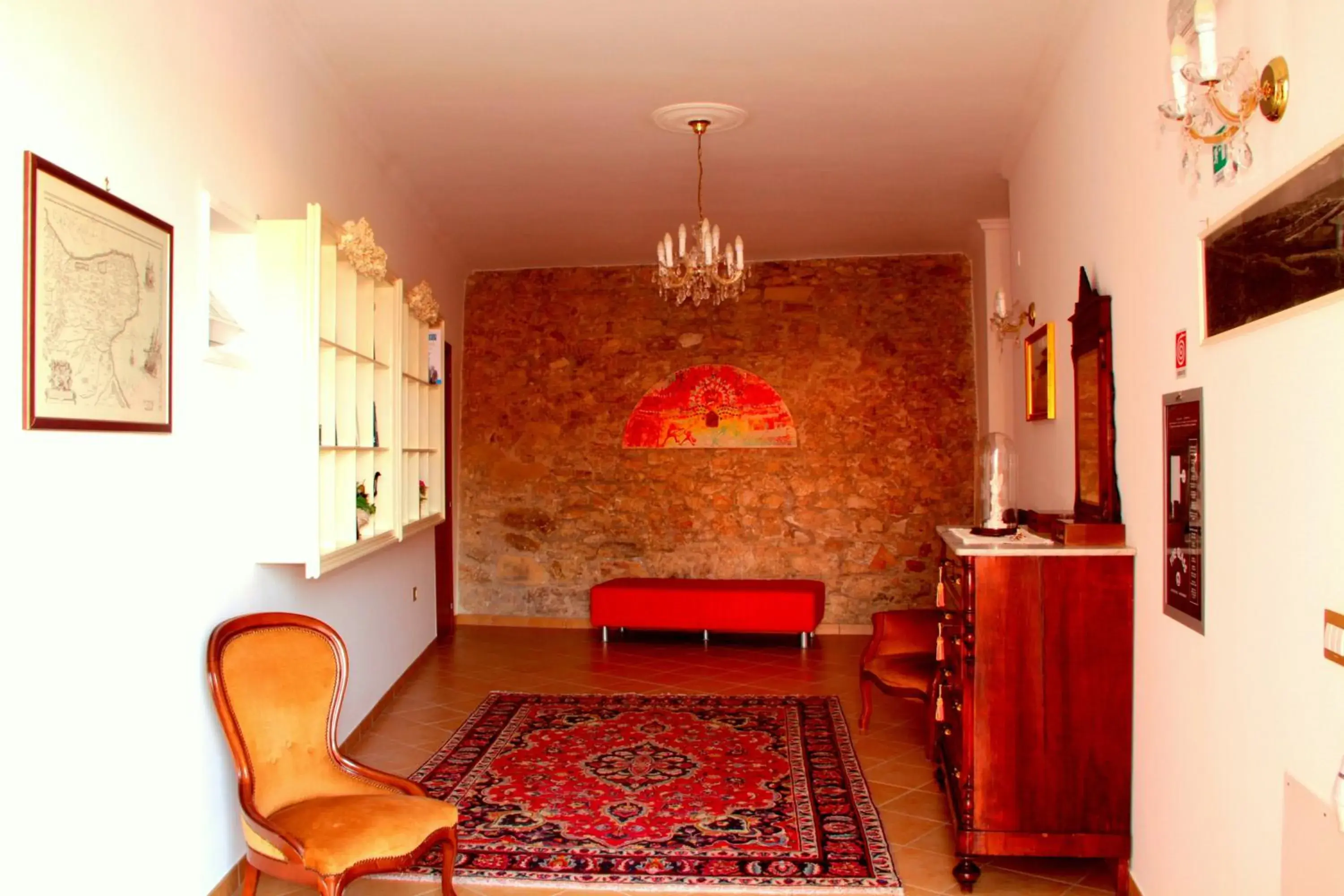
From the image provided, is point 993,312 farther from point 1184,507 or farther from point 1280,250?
point 1280,250

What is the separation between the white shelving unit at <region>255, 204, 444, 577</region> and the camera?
11.2ft

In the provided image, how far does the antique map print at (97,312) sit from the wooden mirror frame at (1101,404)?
3088 millimetres

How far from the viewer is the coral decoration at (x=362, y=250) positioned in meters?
3.80

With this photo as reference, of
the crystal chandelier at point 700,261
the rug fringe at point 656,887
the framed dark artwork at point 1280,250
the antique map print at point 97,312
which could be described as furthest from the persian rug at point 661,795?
the crystal chandelier at point 700,261

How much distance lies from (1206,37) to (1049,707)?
2.17m

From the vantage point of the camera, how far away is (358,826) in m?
2.89

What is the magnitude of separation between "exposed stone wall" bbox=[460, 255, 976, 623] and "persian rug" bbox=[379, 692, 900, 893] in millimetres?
2567

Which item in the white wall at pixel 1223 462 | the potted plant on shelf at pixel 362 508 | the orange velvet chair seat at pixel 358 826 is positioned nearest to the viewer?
the white wall at pixel 1223 462

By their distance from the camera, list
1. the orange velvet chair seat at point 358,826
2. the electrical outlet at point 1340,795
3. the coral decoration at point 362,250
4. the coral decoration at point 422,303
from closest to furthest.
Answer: the electrical outlet at point 1340,795
the orange velvet chair seat at point 358,826
the coral decoration at point 362,250
the coral decoration at point 422,303

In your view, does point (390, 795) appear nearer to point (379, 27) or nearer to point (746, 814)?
point (746, 814)

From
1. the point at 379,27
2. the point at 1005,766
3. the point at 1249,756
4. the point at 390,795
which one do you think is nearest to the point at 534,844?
the point at 390,795

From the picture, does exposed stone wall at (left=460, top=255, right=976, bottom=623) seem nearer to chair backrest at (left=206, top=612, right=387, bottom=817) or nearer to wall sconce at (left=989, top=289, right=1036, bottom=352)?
wall sconce at (left=989, top=289, right=1036, bottom=352)

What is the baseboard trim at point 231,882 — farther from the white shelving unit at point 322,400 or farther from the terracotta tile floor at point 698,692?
the white shelving unit at point 322,400

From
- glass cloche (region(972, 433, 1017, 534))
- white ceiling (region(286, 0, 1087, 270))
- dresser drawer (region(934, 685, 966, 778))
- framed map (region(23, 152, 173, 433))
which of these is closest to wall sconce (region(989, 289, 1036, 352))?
glass cloche (region(972, 433, 1017, 534))
